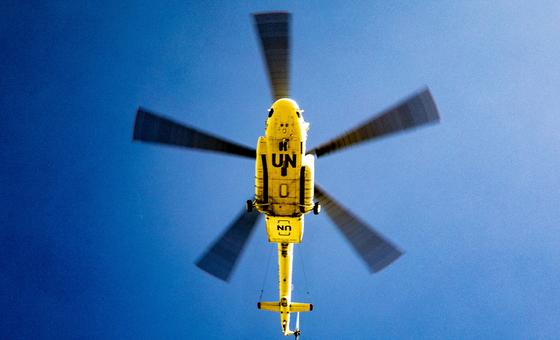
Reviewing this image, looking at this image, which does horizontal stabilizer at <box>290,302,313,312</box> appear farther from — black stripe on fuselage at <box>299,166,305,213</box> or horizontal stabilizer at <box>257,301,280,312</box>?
black stripe on fuselage at <box>299,166,305,213</box>

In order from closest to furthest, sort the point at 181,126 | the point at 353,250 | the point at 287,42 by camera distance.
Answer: the point at 287,42, the point at 181,126, the point at 353,250

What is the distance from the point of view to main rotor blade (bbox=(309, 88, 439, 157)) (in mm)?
11320

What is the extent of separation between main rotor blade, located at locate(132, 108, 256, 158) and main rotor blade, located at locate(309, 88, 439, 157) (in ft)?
12.7

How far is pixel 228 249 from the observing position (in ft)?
44.8

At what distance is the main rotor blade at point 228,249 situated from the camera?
44.4ft

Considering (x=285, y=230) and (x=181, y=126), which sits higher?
(x=181, y=126)

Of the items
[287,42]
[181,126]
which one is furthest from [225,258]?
[287,42]

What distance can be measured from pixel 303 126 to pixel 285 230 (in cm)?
334

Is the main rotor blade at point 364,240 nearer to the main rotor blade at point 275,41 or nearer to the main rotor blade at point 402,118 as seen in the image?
the main rotor blade at point 402,118

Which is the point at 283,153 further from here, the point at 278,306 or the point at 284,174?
the point at 278,306

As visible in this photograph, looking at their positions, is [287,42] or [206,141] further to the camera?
[206,141]

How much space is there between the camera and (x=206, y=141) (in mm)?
12172

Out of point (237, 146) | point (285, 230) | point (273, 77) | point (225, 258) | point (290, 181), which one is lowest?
point (225, 258)

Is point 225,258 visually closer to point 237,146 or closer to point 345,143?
point 237,146
